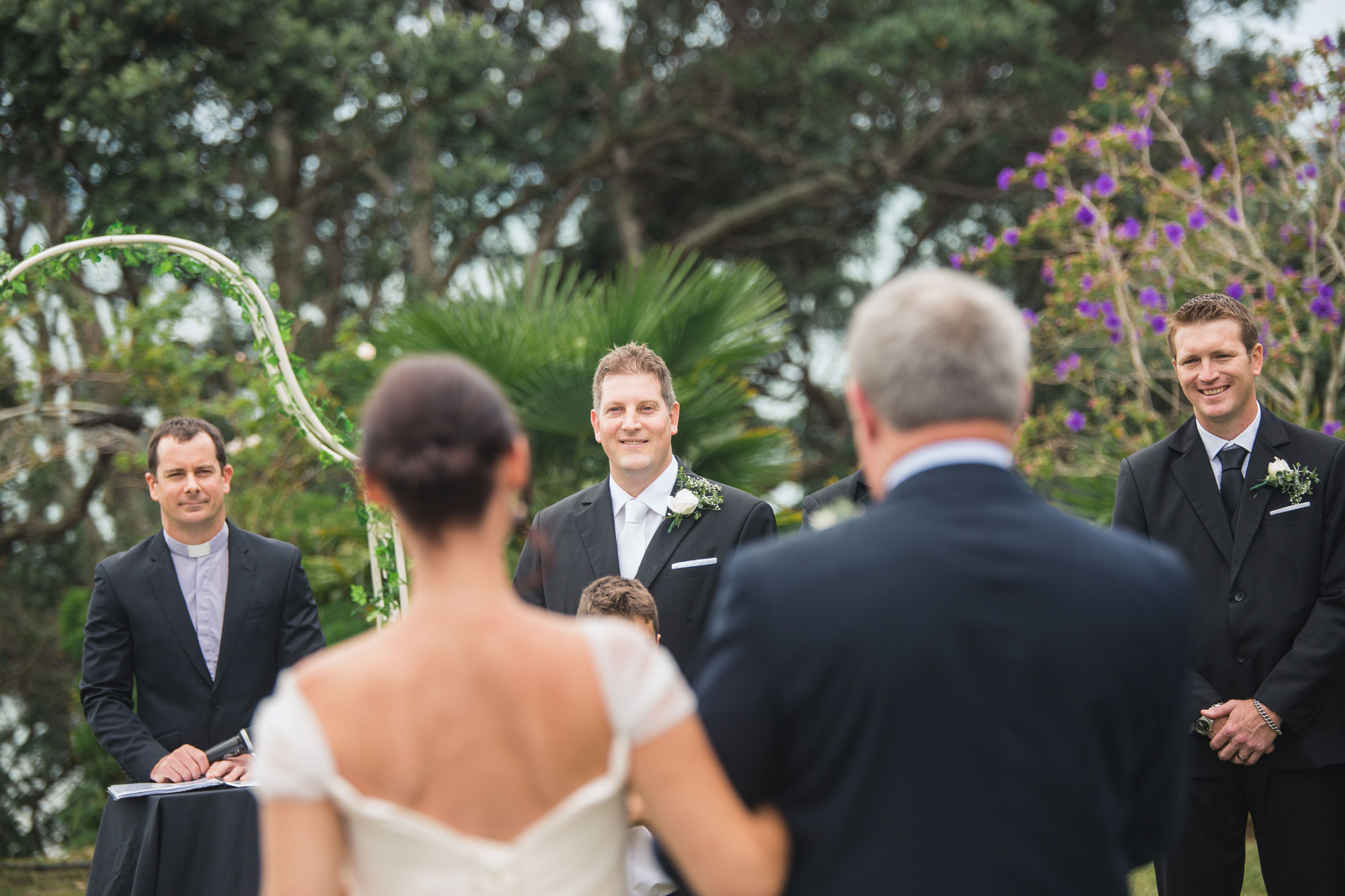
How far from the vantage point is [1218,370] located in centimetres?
381

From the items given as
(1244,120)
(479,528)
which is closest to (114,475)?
(479,528)

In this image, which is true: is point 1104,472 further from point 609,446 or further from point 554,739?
point 554,739

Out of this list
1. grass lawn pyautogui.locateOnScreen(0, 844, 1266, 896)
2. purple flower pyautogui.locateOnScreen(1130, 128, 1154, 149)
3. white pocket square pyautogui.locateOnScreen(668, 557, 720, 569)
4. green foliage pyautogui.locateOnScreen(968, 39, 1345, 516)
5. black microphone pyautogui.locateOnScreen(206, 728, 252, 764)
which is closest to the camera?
black microphone pyautogui.locateOnScreen(206, 728, 252, 764)

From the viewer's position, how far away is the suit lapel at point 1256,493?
3766 millimetres

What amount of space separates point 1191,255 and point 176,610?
22.4 ft

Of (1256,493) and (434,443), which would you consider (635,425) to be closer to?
(1256,493)

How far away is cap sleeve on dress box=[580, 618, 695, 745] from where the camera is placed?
1.64 m

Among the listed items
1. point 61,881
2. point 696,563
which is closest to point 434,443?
point 696,563

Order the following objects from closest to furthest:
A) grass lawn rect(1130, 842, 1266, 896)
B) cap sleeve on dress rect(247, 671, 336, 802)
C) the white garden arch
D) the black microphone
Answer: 1. cap sleeve on dress rect(247, 671, 336, 802)
2. the black microphone
3. the white garden arch
4. grass lawn rect(1130, 842, 1266, 896)

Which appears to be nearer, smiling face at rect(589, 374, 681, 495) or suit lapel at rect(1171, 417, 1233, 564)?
suit lapel at rect(1171, 417, 1233, 564)

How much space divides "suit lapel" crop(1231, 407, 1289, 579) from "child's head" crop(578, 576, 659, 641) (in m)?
1.98

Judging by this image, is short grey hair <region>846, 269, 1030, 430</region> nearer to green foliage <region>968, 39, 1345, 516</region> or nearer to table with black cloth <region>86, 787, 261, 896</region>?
table with black cloth <region>86, 787, 261, 896</region>

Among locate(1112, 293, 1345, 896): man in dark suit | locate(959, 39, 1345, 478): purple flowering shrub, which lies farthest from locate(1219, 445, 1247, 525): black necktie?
locate(959, 39, 1345, 478): purple flowering shrub

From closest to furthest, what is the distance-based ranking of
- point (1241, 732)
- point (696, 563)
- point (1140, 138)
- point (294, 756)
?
point (294, 756), point (1241, 732), point (696, 563), point (1140, 138)
